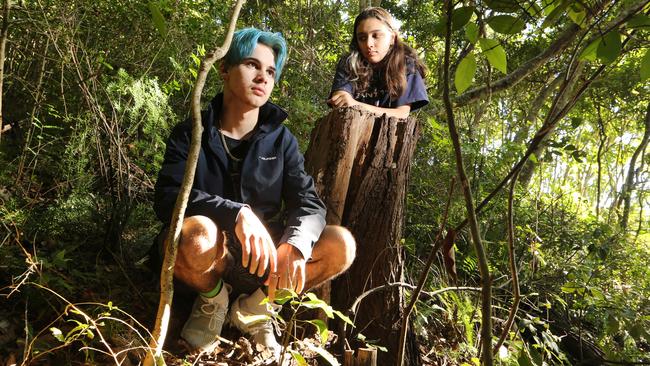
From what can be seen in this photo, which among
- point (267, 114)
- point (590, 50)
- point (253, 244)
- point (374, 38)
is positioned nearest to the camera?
point (590, 50)

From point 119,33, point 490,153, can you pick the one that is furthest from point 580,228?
point 119,33

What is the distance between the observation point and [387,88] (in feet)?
11.6

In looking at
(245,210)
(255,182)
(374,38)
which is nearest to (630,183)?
(374,38)

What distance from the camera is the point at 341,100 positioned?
332 centimetres

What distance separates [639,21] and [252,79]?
78.6 inches

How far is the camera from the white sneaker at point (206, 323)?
2.40 metres

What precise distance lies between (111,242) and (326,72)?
397 cm

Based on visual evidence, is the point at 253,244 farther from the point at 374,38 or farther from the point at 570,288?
the point at 374,38

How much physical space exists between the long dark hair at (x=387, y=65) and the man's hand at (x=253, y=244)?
1.73 meters

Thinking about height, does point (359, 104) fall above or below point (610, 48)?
above

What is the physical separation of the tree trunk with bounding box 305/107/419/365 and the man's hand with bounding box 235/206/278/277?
0.81 metres

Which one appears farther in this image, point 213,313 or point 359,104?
point 359,104

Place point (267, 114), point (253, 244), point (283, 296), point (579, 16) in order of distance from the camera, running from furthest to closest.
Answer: point (267, 114)
point (253, 244)
point (283, 296)
point (579, 16)

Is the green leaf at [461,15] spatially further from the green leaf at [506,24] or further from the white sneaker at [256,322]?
the white sneaker at [256,322]
